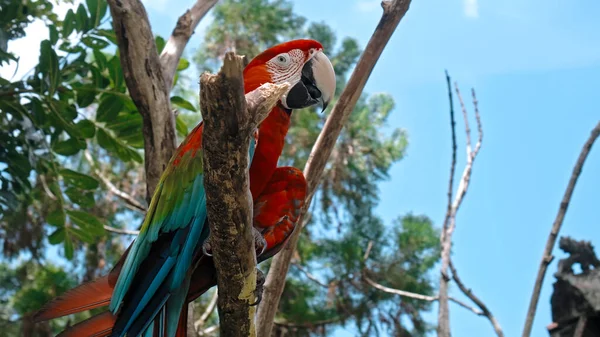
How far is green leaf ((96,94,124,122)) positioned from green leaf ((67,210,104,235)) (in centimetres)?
37

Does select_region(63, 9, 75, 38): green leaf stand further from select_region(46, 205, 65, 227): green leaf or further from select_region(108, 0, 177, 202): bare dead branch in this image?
select_region(46, 205, 65, 227): green leaf

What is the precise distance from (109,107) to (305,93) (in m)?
0.89

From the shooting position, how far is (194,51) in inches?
181

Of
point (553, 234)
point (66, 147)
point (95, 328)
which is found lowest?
point (95, 328)

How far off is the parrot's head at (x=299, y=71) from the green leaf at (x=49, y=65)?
76 centimetres

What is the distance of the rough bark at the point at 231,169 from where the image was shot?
36.2 inches

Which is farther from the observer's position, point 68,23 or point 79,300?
point 68,23

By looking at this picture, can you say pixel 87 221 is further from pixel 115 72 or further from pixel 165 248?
pixel 165 248

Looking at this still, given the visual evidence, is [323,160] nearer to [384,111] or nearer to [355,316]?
[355,316]

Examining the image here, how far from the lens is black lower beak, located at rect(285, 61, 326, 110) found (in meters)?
1.62

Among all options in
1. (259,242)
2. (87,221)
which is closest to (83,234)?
(87,221)

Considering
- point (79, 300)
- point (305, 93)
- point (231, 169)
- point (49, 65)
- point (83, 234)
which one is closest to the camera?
point (231, 169)

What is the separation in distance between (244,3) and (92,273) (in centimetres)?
218

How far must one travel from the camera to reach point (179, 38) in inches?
86.4
